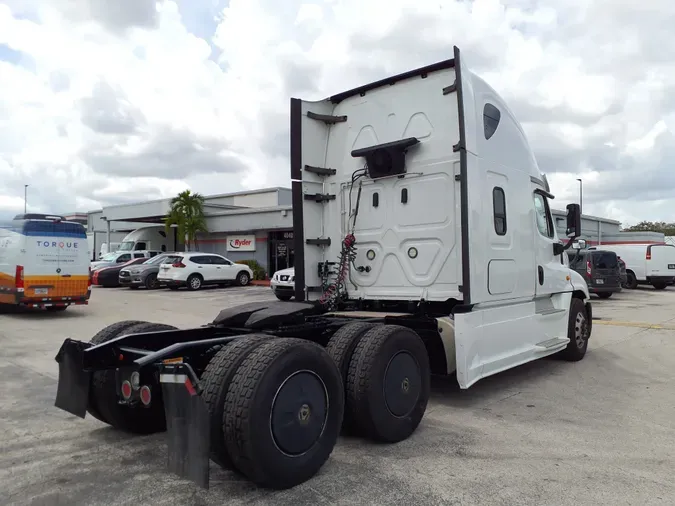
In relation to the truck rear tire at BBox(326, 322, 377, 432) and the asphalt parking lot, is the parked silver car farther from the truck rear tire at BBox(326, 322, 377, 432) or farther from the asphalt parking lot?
the truck rear tire at BBox(326, 322, 377, 432)

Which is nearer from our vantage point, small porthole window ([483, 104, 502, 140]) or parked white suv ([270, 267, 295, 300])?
small porthole window ([483, 104, 502, 140])

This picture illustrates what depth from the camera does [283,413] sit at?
3.45m

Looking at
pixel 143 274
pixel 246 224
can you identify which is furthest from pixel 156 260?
pixel 246 224

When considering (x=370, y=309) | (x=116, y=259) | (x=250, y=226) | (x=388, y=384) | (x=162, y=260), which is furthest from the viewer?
(x=250, y=226)

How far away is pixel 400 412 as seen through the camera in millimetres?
4465

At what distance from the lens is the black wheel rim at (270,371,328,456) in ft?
11.2

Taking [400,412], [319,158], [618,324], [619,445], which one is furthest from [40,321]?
[618,324]

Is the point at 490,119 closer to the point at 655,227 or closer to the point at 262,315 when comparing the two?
the point at 262,315

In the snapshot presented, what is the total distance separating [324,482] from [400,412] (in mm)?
1038

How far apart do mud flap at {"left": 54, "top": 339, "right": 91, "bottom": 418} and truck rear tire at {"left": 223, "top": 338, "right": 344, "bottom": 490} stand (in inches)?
56.4

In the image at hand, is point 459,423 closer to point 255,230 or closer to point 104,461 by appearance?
point 104,461

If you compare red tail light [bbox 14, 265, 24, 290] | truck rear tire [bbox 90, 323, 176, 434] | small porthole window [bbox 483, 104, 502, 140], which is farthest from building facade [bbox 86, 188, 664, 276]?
truck rear tire [bbox 90, 323, 176, 434]

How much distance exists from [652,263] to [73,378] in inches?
950

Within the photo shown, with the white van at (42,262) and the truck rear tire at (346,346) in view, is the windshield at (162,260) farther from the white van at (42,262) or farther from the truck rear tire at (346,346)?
the truck rear tire at (346,346)
